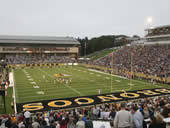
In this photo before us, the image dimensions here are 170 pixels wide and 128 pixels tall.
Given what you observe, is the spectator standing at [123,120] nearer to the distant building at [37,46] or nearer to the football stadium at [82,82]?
the football stadium at [82,82]

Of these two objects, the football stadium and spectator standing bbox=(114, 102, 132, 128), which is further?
the football stadium

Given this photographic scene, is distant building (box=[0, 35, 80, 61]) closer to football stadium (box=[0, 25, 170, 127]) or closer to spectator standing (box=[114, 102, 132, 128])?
football stadium (box=[0, 25, 170, 127])

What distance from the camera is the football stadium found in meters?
14.4

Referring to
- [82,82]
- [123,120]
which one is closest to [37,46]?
[82,82]

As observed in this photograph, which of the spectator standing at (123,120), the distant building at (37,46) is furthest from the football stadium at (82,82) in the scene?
the spectator standing at (123,120)

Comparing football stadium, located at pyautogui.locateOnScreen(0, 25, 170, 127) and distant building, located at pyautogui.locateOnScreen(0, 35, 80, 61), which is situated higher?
distant building, located at pyautogui.locateOnScreen(0, 35, 80, 61)

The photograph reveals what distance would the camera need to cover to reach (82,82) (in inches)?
1023

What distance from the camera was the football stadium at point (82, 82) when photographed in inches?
565

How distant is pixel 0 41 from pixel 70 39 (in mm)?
31653

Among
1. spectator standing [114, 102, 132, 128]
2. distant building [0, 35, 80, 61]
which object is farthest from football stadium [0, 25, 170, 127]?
spectator standing [114, 102, 132, 128]

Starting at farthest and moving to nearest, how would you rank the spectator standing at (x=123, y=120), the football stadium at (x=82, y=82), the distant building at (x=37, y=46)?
the distant building at (x=37, y=46) → the football stadium at (x=82, y=82) → the spectator standing at (x=123, y=120)

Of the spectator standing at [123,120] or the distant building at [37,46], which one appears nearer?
the spectator standing at [123,120]

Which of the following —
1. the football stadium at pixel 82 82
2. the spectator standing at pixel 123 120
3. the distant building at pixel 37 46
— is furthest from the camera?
the distant building at pixel 37 46

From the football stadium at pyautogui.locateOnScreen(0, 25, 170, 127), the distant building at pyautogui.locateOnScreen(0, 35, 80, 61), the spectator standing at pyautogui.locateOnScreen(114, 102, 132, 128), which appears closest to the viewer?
the spectator standing at pyautogui.locateOnScreen(114, 102, 132, 128)
